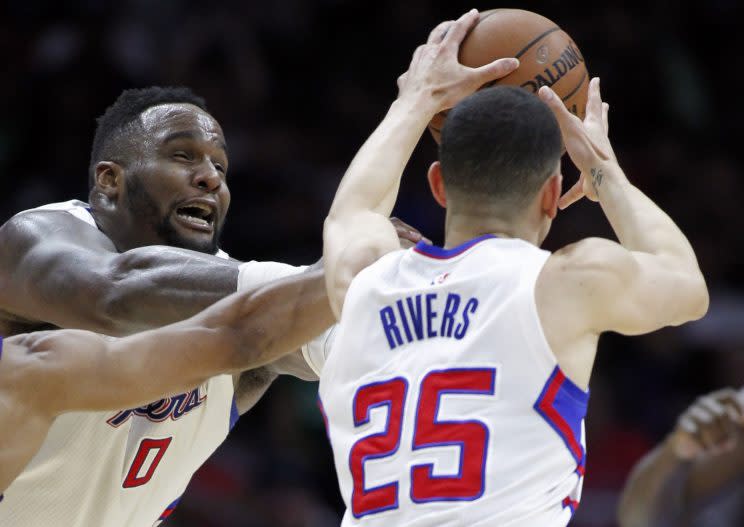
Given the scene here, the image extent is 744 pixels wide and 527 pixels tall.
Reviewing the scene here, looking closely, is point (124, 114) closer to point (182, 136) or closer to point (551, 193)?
point (182, 136)

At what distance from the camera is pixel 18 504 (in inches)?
188

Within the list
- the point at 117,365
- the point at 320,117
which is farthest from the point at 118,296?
the point at 320,117

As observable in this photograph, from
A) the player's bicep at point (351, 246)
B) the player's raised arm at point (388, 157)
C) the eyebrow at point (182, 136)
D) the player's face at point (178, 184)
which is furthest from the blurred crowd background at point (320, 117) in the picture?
the player's bicep at point (351, 246)

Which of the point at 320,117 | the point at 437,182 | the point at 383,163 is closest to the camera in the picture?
the point at 437,182

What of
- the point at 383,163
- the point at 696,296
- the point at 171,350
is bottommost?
the point at 696,296

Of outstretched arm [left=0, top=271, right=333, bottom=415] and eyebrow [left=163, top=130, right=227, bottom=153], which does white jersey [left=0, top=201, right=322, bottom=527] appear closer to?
eyebrow [left=163, top=130, right=227, bottom=153]

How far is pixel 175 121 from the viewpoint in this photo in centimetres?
521

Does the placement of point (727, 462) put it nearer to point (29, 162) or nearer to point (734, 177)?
point (734, 177)

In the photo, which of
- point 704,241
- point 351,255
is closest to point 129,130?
point 351,255

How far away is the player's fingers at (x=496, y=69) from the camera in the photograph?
13.0ft

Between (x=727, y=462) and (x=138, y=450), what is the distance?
7.10 ft

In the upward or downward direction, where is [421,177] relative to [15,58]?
downward

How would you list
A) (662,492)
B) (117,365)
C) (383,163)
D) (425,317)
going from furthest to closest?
(662,492) → (383,163) → (117,365) → (425,317)

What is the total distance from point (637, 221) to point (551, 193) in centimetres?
30
